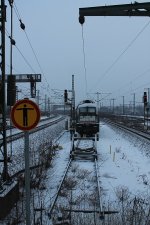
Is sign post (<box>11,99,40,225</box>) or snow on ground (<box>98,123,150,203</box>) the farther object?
snow on ground (<box>98,123,150,203</box>)

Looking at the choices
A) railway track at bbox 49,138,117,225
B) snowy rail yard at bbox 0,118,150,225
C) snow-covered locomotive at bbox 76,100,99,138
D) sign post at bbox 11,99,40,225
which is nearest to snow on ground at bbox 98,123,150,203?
snowy rail yard at bbox 0,118,150,225

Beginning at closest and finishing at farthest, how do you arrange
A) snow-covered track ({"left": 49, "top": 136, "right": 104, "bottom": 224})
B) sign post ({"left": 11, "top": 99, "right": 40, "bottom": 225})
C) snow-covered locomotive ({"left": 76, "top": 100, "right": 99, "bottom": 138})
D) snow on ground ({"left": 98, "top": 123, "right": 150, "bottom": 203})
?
sign post ({"left": 11, "top": 99, "right": 40, "bottom": 225}), snow-covered track ({"left": 49, "top": 136, "right": 104, "bottom": 224}), snow on ground ({"left": 98, "top": 123, "right": 150, "bottom": 203}), snow-covered locomotive ({"left": 76, "top": 100, "right": 99, "bottom": 138})

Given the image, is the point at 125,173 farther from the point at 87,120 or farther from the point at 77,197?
the point at 87,120

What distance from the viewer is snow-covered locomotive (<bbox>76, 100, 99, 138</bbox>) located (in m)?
39.9

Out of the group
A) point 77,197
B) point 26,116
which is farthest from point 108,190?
point 26,116

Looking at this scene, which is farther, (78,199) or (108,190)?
(108,190)

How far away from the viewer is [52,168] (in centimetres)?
1780

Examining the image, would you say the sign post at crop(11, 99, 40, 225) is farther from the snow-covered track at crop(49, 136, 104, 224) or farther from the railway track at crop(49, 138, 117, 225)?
the snow-covered track at crop(49, 136, 104, 224)

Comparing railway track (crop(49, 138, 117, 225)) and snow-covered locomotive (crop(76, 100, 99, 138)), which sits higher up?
snow-covered locomotive (crop(76, 100, 99, 138))

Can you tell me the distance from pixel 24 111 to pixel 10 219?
9.75ft

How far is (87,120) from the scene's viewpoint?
40.3m

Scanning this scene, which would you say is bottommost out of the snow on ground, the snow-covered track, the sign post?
the snow on ground

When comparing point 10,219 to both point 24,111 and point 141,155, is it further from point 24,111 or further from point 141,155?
point 141,155

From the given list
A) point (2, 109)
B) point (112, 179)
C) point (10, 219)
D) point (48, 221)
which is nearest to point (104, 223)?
point (48, 221)
